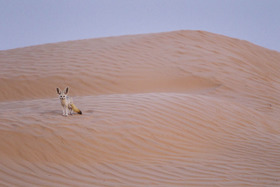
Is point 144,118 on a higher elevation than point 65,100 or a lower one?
lower

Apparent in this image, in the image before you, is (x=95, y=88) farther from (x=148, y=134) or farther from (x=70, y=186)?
(x=70, y=186)

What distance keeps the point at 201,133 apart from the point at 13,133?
3817 mm

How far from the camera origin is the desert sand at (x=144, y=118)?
5.25 metres

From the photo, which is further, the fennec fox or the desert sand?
the fennec fox

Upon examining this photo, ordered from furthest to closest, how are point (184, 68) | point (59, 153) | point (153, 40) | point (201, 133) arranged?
point (153, 40), point (184, 68), point (201, 133), point (59, 153)

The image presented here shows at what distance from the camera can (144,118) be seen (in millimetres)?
6801

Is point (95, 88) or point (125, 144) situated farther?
point (95, 88)

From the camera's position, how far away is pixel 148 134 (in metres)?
6.34

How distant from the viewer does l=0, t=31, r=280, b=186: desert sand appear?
5250 mm

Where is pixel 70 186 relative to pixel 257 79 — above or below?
below

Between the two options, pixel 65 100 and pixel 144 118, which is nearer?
pixel 65 100

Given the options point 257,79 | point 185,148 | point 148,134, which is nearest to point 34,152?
point 148,134

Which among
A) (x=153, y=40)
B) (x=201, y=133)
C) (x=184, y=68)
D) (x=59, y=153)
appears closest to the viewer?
(x=59, y=153)

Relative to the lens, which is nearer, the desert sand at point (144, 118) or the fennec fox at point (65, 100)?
the desert sand at point (144, 118)
